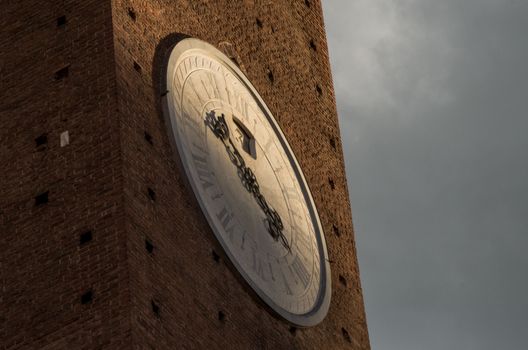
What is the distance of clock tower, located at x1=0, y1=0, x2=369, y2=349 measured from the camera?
22.0 metres

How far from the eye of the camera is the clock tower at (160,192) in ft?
72.1

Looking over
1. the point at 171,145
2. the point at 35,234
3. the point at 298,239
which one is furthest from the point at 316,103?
the point at 35,234

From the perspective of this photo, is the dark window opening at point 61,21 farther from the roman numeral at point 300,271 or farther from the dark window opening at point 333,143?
the dark window opening at point 333,143

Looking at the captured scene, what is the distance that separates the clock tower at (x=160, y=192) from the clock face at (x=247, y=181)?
1.0 inches

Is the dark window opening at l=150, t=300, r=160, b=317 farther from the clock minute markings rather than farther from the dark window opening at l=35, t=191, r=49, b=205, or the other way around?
the clock minute markings

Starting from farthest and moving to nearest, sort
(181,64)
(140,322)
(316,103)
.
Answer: (316,103) → (181,64) → (140,322)

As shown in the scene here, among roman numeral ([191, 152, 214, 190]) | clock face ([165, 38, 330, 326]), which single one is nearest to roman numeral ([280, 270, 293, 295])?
clock face ([165, 38, 330, 326])

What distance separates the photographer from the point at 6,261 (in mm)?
22531

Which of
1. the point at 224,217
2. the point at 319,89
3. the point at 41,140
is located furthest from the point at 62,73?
the point at 319,89

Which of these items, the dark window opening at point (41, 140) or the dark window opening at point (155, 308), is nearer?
the dark window opening at point (155, 308)

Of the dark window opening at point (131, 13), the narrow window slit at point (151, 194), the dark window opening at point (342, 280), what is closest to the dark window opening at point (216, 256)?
the narrow window slit at point (151, 194)

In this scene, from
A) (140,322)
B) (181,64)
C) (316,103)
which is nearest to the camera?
(140,322)

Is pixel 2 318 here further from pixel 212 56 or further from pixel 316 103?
pixel 316 103

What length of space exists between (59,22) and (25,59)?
0.57 metres
